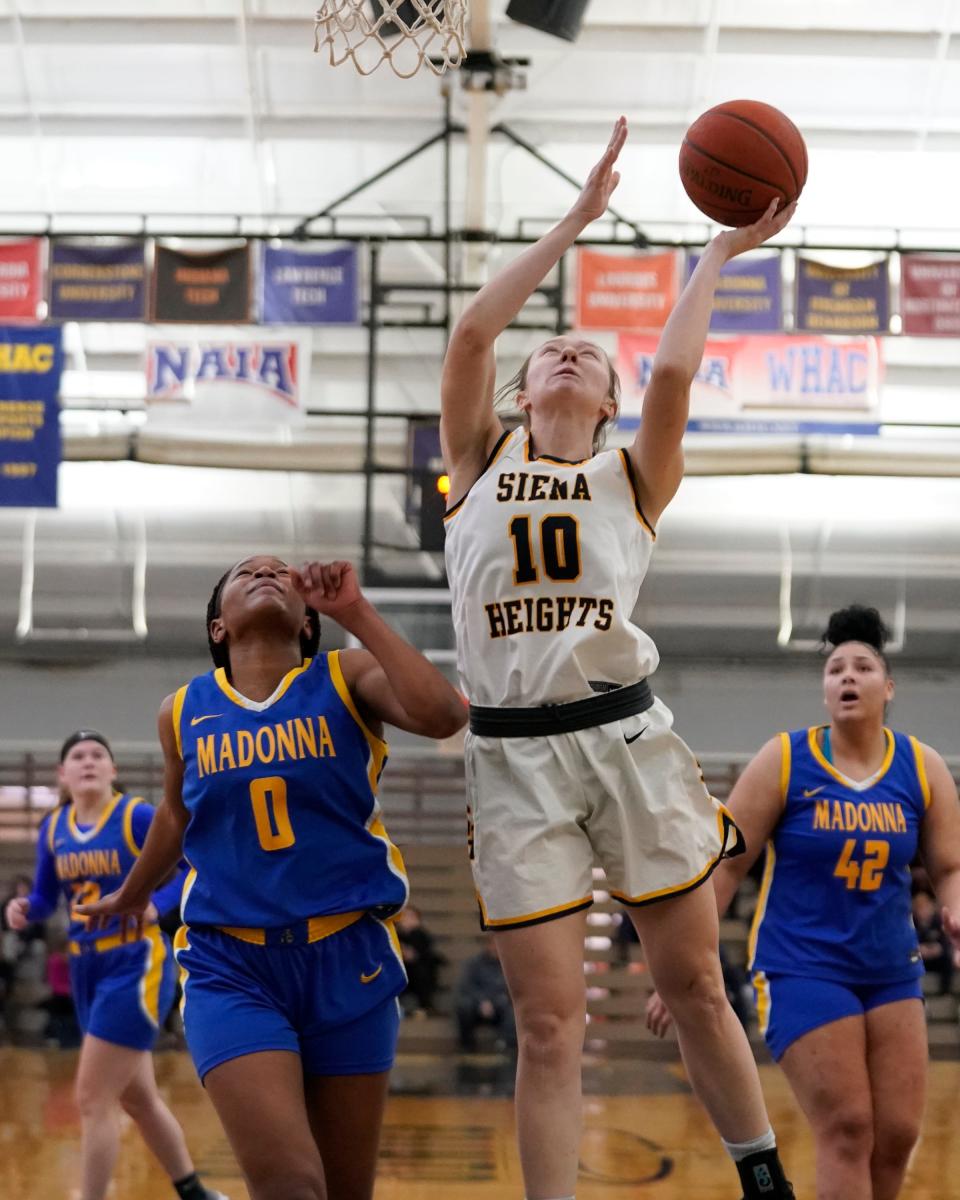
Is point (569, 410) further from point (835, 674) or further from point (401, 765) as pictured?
point (401, 765)

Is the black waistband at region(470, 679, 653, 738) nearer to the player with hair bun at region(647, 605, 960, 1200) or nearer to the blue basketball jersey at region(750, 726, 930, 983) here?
the player with hair bun at region(647, 605, 960, 1200)

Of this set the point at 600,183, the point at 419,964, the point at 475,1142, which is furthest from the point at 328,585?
the point at 419,964

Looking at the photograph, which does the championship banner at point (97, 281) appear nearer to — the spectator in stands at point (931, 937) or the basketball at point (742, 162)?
the spectator in stands at point (931, 937)

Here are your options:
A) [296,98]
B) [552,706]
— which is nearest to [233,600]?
[552,706]

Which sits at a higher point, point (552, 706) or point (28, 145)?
point (28, 145)

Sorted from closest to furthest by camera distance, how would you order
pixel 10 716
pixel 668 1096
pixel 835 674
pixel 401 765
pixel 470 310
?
pixel 470 310 → pixel 835 674 → pixel 668 1096 → pixel 401 765 → pixel 10 716

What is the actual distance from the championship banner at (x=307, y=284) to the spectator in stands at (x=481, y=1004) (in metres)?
5.80

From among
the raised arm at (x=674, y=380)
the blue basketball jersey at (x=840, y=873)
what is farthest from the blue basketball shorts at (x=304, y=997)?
the blue basketball jersey at (x=840, y=873)

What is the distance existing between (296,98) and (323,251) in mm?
2278

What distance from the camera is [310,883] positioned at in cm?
348

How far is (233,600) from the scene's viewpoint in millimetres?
3734

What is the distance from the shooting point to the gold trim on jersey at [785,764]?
464 cm

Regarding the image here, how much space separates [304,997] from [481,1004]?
367 inches

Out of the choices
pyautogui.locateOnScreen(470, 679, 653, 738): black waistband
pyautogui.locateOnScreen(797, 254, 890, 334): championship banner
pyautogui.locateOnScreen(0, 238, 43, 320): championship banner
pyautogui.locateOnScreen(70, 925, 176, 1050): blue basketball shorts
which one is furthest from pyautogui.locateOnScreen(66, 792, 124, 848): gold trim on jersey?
pyautogui.locateOnScreen(797, 254, 890, 334): championship banner
